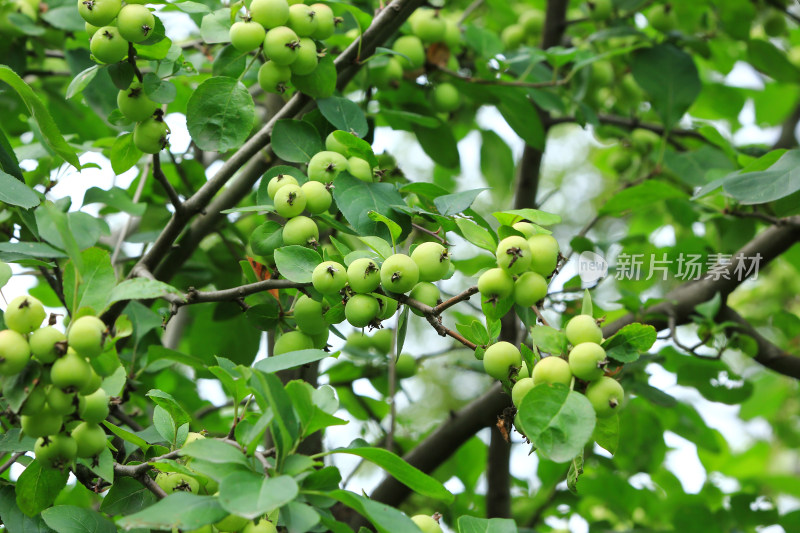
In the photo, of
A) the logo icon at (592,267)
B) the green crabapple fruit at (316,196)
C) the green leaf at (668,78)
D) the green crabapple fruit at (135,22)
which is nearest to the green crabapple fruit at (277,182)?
the green crabapple fruit at (316,196)

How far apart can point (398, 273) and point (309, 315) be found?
0.65 feet

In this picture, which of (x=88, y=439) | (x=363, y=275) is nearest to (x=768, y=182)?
(x=363, y=275)

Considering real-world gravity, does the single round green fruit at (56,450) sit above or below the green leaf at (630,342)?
below

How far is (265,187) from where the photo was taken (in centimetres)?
108

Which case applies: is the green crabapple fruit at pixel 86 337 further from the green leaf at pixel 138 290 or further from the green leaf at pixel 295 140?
the green leaf at pixel 295 140

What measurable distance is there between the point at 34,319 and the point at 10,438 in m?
0.23

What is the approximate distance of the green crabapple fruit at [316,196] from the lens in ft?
3.29

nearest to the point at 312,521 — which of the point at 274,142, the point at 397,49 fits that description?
the point at 274,142

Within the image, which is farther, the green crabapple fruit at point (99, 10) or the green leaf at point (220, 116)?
the green leaf at point (220, 116)

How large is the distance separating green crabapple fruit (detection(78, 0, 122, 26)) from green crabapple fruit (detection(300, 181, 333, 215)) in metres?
0.33

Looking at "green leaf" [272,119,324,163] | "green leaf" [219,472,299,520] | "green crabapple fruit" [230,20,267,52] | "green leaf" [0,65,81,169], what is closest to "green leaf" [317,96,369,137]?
"green leaf" [272,119,324,163]

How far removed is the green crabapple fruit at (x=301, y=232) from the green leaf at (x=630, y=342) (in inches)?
15.7

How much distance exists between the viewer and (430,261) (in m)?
0.90

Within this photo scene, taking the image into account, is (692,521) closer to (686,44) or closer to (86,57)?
(686,44)
